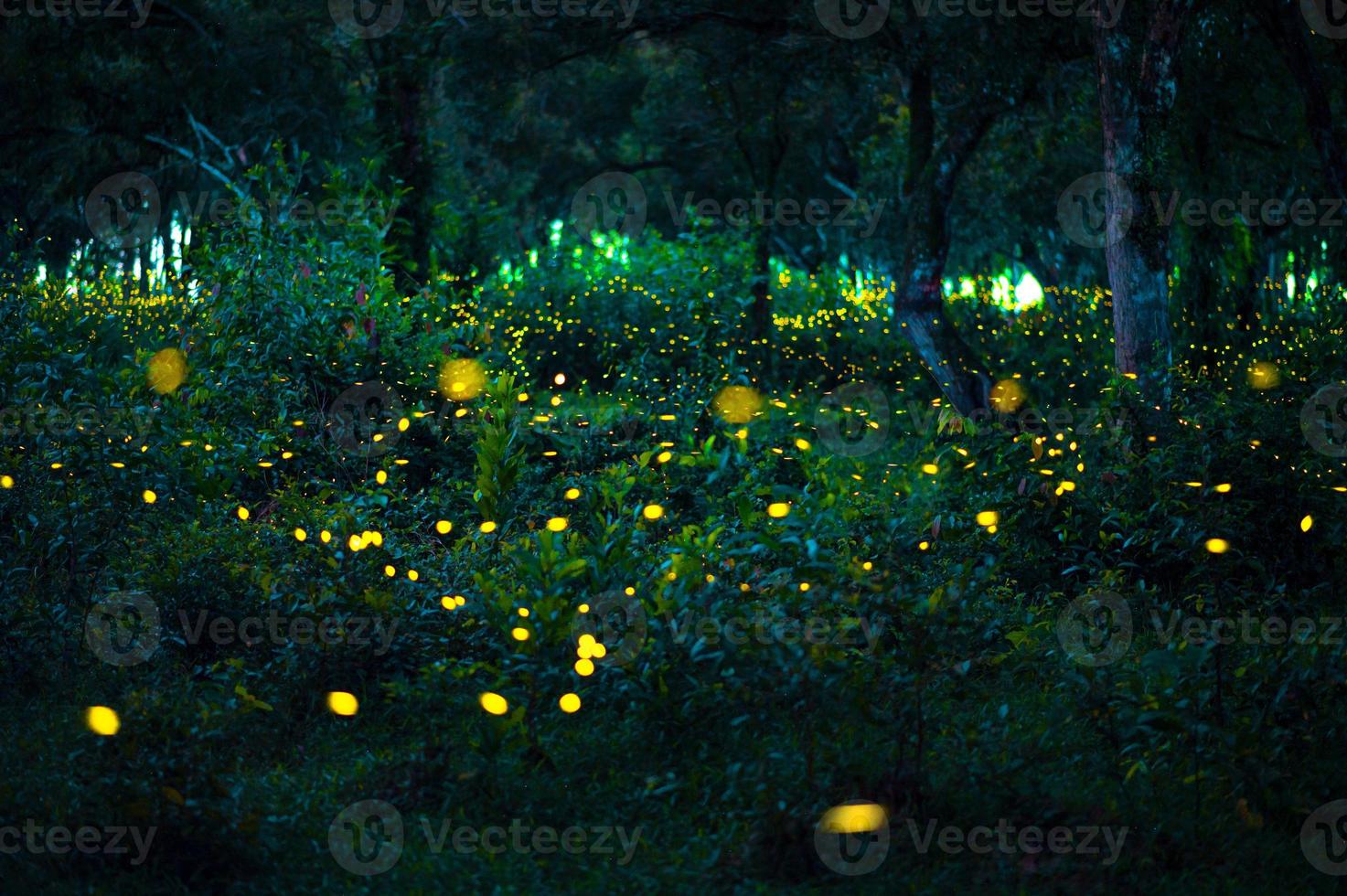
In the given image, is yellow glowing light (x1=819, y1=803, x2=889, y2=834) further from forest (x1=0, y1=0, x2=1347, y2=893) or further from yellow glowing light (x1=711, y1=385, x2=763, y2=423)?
yellow glowing light (x1=711, y1=385, x2=763, y2=423)

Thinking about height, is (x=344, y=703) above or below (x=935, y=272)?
below

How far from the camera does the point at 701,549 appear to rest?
644 centimetres

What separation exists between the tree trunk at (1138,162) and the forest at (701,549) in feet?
0.12

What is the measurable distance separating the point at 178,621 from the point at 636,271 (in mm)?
12624

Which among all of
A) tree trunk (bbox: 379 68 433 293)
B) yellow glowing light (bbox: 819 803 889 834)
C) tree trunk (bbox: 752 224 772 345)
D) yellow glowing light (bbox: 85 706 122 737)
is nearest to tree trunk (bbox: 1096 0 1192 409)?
tree trunk (bbox: 752 224 772 345)

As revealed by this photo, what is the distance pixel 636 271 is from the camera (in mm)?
18938

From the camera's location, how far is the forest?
16.2ft

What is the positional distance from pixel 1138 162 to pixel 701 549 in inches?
236

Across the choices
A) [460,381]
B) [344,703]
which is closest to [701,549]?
[344,703]

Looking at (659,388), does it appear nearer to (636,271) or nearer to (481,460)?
(481,460)

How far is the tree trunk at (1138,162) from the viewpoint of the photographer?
10.5 metres

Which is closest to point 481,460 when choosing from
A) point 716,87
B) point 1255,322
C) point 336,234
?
point 336,234

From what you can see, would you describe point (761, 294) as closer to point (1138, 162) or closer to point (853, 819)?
point (1138, 162)

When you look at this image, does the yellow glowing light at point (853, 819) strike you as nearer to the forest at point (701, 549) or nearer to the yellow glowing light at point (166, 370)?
the forest at point (701, 549)
